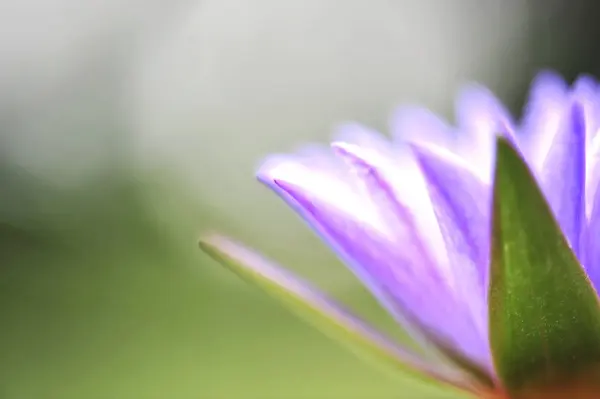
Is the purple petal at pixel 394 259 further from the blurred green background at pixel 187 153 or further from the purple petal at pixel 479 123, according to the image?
the blurred green background at pixel 187 153

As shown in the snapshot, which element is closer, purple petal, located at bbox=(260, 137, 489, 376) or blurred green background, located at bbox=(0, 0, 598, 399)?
purple petal, located at bbox=(260, 137, 489, 376)

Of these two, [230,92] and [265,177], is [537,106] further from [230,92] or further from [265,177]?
[230,92]

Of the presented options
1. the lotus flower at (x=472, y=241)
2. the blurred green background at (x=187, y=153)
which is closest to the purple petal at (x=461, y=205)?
the lotus flower at (x=472, y=241)

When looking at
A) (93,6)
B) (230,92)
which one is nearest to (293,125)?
(230,92)

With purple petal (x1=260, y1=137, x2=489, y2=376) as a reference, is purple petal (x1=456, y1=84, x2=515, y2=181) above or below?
above

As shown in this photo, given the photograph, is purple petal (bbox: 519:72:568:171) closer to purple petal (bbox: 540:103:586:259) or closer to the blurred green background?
purple petal (bbox: 540:103:586:259)

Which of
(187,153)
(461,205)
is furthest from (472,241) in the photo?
(187,153)

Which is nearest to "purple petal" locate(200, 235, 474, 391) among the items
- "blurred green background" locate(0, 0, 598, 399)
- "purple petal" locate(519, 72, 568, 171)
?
"purple petal" locate(519, 72, 568, 171)
